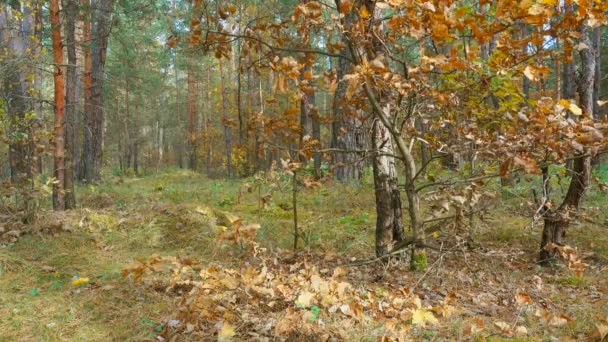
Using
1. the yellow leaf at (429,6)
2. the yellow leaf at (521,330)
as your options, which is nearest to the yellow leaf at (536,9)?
the yellow leaf at (429,6)

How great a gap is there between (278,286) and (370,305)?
808mm

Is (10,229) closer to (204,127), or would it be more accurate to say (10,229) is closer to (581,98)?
(581,98)

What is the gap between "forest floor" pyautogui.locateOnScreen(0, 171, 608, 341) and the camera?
10.8 feet

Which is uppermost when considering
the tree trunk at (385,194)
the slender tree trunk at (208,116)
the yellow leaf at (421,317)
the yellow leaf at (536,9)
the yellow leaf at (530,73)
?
the slender tree trunk at (208,116)

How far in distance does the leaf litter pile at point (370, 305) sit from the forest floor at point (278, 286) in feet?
0.05

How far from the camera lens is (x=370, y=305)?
372 cm

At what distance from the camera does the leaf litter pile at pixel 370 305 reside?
3154mm

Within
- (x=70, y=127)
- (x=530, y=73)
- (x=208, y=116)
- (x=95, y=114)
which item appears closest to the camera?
(x=530, y=73)

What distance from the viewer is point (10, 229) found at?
6.20 m

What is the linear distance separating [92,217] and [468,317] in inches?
222

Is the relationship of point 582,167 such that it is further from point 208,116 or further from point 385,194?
point 208,116

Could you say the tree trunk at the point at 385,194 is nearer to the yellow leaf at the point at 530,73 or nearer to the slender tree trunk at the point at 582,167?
the slender tree trunk at the point at 582,167

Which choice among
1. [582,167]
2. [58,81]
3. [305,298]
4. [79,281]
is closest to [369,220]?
[582,167]

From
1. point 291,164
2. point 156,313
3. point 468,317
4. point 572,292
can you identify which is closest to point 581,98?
point 572,292
